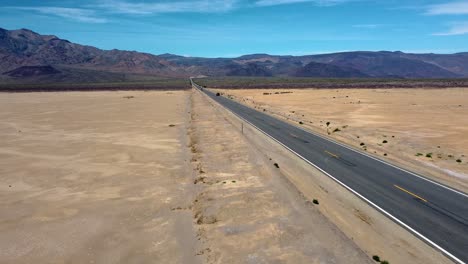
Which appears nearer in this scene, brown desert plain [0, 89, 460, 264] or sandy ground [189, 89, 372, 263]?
sandy ground [189, 89, 372, 263]

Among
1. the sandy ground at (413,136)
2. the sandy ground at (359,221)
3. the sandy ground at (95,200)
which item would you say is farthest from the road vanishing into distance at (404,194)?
the sandy ground at (95,200)

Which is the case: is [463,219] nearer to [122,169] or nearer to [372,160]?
[372,160]

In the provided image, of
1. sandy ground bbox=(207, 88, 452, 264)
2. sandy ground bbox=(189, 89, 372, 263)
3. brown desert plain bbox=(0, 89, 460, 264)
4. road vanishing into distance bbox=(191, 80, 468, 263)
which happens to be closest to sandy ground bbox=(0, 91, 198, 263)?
brown desert plain bbox=(0, 89, 460, 264)

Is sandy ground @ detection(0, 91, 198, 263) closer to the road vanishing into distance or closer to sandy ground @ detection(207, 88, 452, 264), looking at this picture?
sandy ground @ detection(207, 88, 452, 264)

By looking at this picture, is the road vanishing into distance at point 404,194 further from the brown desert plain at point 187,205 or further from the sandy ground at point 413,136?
the sandy ground at point 413,136

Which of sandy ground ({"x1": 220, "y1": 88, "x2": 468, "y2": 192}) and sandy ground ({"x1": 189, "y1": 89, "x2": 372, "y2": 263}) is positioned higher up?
sandy ground ({"x1": 189, "y1": 89, "x2": 372, "y2": 263})

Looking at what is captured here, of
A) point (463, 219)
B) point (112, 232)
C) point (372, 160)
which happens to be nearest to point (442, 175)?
point (372, 160)
